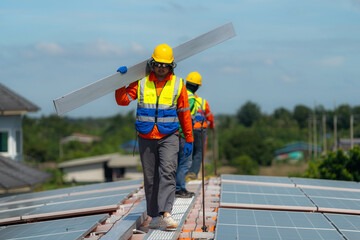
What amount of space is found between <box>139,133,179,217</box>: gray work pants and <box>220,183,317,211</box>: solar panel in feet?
3.73

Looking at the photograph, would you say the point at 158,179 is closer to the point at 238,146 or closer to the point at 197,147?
the point at 197,147

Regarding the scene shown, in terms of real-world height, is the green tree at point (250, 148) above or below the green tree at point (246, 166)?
above

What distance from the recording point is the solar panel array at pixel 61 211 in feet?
18.9

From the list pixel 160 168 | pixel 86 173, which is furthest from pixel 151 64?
pixel 86 173

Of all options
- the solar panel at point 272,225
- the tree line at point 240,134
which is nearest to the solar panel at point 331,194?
the solar panel at point 272,225

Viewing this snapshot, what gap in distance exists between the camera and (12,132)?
20.1 m

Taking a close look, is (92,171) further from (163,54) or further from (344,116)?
(163,54)

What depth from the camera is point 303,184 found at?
935 cm

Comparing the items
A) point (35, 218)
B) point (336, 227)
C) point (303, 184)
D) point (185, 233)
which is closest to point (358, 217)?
point (336, 227)

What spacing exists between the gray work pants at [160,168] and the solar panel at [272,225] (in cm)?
67

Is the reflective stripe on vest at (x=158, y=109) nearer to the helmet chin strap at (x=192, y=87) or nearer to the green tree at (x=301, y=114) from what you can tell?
the helmet chin strap at (x=192, y=87)

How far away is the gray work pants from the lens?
5.80 m

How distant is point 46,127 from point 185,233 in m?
99.1

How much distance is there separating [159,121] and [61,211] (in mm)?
2169
